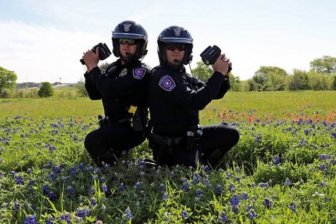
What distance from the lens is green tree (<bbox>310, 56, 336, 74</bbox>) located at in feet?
391

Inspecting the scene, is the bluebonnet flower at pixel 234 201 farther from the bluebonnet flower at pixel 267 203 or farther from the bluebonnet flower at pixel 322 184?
the bluebonnet flower at pixel 322 184

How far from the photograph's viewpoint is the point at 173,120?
17.5 feet

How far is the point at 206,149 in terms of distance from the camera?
5777 millimetres

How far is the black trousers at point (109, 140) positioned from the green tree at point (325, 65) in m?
121

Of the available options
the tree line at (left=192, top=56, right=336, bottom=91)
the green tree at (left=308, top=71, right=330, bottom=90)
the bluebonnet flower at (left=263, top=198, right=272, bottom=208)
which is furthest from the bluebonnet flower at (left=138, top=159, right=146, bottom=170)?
the green tree at (left=308, top=71, right=330, bottom=90)

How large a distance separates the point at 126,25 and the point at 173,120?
139 centimetres

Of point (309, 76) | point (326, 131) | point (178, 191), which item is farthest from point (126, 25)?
point (309, 76)

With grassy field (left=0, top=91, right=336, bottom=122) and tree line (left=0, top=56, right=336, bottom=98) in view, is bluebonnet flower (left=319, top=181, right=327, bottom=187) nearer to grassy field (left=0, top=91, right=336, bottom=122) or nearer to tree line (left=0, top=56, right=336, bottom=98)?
grassy field (left=0, top=91, right=336, bottom=122)

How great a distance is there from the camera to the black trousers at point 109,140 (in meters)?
5.56

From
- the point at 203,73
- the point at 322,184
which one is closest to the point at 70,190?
the point at 322,184

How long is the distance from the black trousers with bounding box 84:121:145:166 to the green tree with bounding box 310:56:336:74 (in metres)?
121

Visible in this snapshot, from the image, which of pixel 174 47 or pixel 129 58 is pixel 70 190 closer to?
pixel 129 58

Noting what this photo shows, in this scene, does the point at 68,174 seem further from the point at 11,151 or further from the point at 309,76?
the point at 309,76

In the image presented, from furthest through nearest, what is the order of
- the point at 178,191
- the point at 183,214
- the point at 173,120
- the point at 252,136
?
the point at 252,136 → the point at 173,120 → the point at 178,191 → the point at 183,214
